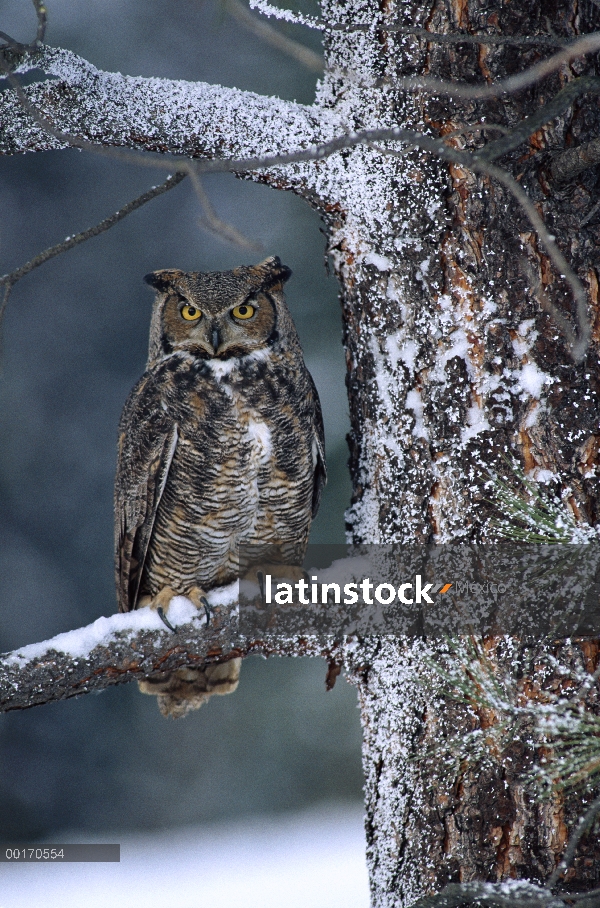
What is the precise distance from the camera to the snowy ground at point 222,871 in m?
3.39

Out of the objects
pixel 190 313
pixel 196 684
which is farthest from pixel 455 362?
pixel 196 684

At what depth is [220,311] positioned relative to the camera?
182cm

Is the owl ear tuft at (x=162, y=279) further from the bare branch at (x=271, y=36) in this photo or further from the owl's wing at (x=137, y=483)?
the bare branch at (x=271, y=36)

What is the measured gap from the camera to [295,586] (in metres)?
1.60

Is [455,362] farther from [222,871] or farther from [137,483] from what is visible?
[222,871]

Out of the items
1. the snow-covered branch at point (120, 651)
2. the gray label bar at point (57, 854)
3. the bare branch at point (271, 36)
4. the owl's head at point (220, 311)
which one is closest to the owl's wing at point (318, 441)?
the owl's head at point (220, 311)

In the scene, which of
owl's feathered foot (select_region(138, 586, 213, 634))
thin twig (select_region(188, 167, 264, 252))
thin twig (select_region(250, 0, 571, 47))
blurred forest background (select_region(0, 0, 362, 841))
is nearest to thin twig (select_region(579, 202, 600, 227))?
thin twig (select_region(250, 0, 571, 47))

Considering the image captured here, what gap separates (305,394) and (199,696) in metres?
0.92

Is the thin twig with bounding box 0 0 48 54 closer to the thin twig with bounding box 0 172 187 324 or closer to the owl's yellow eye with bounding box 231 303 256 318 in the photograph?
the thin twig with bounding box 0 172 187 324

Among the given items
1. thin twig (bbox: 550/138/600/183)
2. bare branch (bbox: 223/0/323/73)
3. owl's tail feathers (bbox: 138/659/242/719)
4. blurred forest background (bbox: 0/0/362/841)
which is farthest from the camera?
blurred forest background (bbox: 0/0/362/841)

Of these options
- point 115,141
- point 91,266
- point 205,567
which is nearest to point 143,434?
point 205,567

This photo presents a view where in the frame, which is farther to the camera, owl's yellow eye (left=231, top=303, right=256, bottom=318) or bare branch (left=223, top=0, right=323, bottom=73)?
owl's yellow eye (left=231, top=303, right=256, bottom=318)

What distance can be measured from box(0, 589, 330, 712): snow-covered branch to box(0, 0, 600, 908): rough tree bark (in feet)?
0.93

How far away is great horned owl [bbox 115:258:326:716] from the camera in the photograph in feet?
5.79
